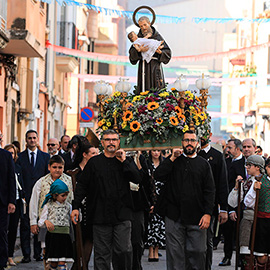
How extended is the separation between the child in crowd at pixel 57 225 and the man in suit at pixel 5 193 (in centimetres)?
132

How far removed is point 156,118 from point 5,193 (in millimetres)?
2469

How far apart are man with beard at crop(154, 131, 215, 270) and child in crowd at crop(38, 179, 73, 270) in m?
1.31

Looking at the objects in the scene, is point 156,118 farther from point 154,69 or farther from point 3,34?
point 3,34

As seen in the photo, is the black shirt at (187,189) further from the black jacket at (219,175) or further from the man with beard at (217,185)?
the black jacket at (219,175)

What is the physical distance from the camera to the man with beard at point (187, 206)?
10.5 meters

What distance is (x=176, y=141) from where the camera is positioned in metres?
11.8

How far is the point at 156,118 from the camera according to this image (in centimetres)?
1172

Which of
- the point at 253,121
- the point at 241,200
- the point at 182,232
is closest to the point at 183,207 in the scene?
the point at 182,232

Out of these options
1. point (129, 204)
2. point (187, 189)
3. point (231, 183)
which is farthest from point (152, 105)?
point (231, 183)

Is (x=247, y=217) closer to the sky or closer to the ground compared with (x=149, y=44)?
closer to the ground

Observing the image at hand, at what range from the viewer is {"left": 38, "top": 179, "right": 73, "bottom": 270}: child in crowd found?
11039 mm

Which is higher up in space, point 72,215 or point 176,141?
point 176,141

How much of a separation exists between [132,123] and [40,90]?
20.3 m

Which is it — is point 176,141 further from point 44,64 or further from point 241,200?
point 44,64
